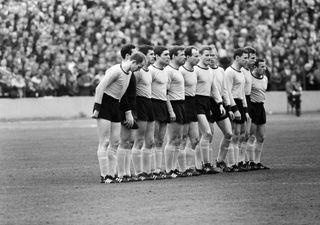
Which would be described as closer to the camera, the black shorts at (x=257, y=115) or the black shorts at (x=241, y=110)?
the black shorts at (x=241, y=110)

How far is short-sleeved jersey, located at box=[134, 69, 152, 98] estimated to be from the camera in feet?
65.0

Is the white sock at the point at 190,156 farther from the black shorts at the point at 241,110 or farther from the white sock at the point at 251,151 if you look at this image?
the white sock at the point at 251,151

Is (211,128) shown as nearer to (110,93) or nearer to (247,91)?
(247,91)

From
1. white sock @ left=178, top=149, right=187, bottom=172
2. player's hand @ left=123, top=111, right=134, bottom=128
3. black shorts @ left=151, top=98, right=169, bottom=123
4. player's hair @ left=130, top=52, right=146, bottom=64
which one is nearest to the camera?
player's hair @ left=130, top=52, right=146, bottom=64

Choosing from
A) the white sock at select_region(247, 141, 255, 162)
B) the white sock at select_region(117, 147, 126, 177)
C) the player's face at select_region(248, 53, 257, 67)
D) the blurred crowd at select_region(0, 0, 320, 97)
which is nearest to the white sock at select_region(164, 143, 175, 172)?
the white sock at select_region(117, 147, 126, 177)

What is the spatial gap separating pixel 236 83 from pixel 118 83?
3653 mm

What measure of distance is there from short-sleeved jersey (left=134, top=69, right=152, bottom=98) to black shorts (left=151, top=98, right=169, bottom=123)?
0.91 feet

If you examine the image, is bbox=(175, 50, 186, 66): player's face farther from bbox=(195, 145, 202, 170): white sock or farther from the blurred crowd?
the blurred crowd

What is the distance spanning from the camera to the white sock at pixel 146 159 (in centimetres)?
1977

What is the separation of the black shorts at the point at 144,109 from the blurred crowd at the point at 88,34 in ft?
73.3

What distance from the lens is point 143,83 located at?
19.8 metres

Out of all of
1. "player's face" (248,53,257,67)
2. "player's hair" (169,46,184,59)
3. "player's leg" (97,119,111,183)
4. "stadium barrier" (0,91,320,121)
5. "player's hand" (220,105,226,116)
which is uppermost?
"player's hair" (169,46,184,59)

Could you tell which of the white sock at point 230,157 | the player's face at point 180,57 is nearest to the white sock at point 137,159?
the player's face at point 180,57

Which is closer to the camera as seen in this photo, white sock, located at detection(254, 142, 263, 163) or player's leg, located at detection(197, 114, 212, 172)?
player's leg, located at detection(197, 114, 212, 172)
